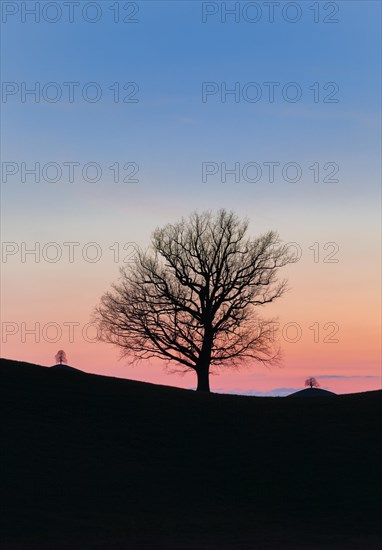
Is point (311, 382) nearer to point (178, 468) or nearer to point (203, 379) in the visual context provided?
point (203, 379)

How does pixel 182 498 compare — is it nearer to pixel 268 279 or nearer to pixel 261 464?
pixel 261 464

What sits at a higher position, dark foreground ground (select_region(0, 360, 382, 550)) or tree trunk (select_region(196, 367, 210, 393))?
tree trunk (select_region(196, 367, 210, 393))

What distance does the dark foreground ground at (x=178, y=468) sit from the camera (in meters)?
28.8

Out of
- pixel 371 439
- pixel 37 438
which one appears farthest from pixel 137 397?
pixel 371 439

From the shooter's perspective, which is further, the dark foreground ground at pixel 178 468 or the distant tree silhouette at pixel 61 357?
the distant tree silhouette at pixel 61 357

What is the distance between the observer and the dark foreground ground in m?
28.8

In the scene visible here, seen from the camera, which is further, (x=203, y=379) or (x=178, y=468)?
(x=203, y=379)

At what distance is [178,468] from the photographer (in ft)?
117

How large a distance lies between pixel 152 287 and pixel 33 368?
65.2 ft

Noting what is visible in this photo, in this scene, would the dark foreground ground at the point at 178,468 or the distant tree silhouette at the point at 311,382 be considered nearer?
the dark foreground ground at the point at 178,468

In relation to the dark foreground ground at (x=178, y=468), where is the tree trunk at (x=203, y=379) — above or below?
above

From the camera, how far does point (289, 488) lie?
34.4 metres

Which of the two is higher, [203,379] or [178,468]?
[203,379]

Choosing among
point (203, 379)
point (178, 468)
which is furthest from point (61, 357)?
point (178, 468)
